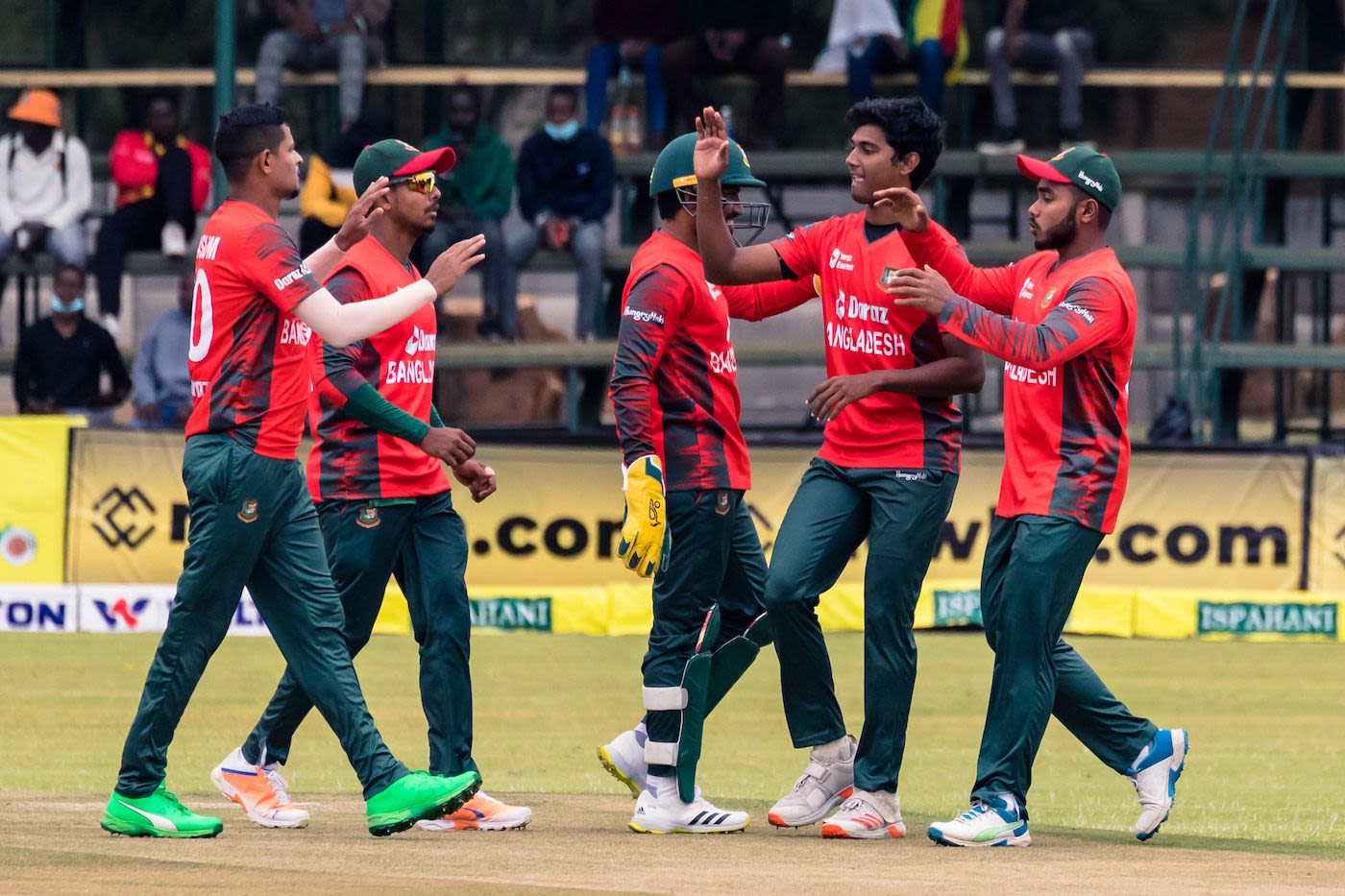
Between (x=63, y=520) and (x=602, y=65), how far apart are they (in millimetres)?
6381

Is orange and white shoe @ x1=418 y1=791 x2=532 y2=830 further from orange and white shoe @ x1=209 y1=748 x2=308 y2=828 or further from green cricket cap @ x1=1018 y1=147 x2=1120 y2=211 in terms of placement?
green cricket cap @ x1=1018 y1=147 x2=1120 y2=211

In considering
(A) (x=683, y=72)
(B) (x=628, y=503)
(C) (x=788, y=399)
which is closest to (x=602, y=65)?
(A) (x=683, y=72)

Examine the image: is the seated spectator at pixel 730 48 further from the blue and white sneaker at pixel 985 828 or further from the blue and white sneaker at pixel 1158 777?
the blue and white sneaker at pixel 985 828

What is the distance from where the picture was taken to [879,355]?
7.17 m

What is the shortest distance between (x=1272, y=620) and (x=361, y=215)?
9.27 metres

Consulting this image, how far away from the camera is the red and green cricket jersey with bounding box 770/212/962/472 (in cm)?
715

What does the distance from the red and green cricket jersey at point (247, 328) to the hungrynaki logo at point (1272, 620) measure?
915cm

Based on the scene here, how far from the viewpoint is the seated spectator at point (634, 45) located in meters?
18.2

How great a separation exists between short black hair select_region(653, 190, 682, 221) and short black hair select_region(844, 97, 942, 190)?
0.65 meters

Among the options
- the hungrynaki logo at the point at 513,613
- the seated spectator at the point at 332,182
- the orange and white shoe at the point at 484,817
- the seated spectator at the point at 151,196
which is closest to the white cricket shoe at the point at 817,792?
the orange and white shoe at the point at 484,817

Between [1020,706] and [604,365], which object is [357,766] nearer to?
[1020,706]

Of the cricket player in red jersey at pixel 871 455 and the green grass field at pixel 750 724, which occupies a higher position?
the cricket player in red jersey at pixel 871 455

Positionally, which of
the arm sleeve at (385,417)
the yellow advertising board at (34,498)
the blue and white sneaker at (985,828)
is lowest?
the blue and white sneaker at (985,828)

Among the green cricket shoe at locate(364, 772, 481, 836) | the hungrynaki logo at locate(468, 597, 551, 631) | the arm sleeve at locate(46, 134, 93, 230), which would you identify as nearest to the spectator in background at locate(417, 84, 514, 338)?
the arm sleeve at locate(46, 134, 93, 230)
